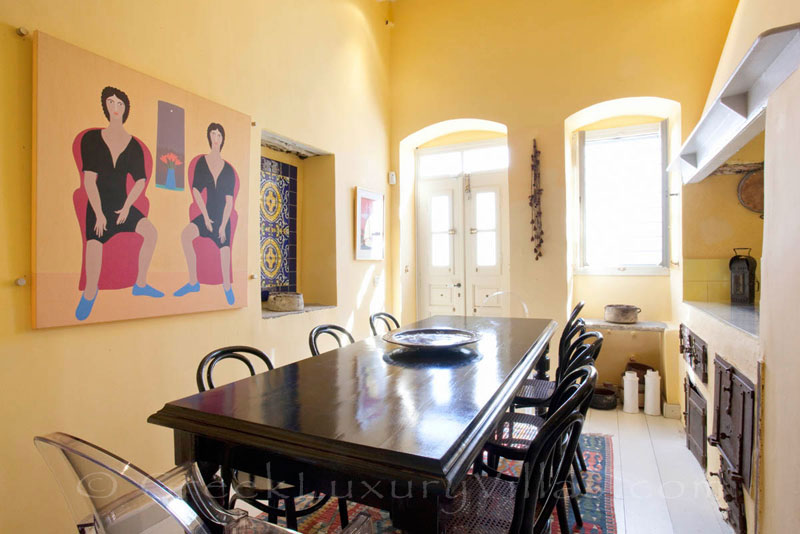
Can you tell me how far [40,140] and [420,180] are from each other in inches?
146

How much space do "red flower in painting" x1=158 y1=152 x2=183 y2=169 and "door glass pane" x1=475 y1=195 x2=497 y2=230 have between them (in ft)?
10.3

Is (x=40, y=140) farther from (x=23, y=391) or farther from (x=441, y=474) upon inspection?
(x=441, y=474)

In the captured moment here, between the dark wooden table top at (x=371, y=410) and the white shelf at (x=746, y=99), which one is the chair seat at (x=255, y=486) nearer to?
the dark wooden table top at (x=371, y=410)

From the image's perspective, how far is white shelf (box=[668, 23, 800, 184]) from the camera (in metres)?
1.41

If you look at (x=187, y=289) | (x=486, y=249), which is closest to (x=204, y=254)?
(x=187, y=289)

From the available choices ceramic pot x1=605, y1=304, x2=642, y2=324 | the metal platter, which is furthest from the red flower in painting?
ceramic pot x1=605, y1=304, x2=642, y2=324

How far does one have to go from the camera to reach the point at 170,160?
7.31 feet

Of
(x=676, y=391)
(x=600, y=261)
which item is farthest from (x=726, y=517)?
(x=600, y=261)

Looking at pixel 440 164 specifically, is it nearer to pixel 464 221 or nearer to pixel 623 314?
pixel 464 221

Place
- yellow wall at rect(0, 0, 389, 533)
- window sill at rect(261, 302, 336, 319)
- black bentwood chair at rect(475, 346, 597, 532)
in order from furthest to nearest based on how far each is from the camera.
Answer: window sill at rect(261, 302, 336, 319) → yellow wall at rect(0, 0, 389, 533) → black bentwood chair at rect(475, 346, 597, 532)

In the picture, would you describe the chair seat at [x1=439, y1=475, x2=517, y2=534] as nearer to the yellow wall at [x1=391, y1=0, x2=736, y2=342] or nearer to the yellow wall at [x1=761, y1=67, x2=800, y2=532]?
the yellow wall at [x1=761, y1=67, x2=800, y2=532]

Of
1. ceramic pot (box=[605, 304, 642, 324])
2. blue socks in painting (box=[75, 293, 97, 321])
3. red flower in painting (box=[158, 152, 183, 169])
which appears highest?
red flower in painting (box=[158, 152, 183, 169])

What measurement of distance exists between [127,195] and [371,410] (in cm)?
165

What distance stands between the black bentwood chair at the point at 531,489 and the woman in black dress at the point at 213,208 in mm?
1780
